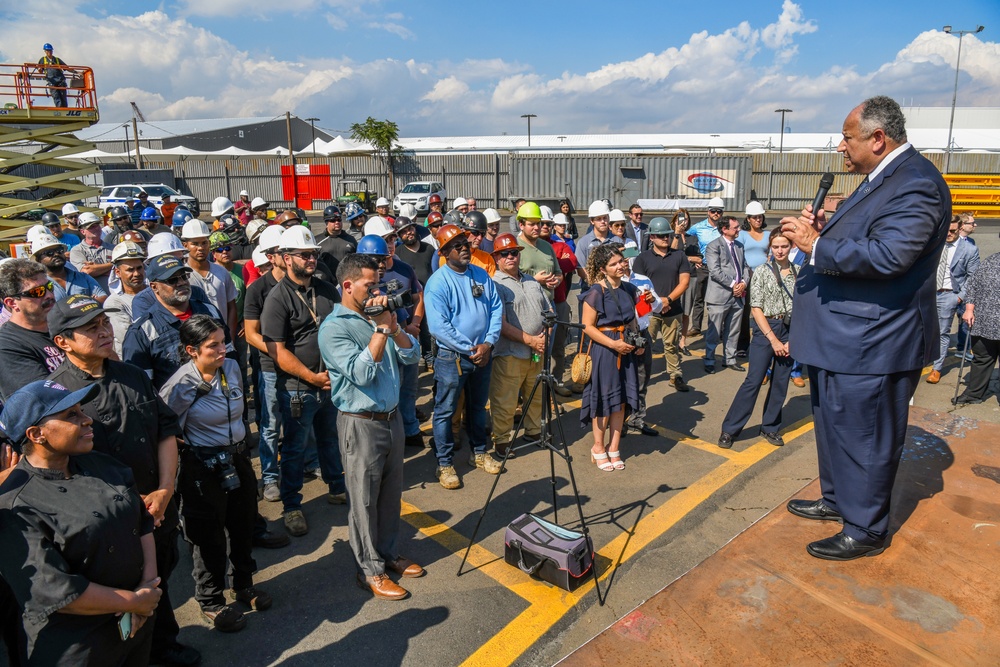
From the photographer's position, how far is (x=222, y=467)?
3.36m

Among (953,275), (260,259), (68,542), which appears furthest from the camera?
(953,275)

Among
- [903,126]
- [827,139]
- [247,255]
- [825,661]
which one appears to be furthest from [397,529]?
[827,139]

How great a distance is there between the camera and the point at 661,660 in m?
2.71

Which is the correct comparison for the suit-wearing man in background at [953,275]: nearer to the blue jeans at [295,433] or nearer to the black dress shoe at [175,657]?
the blue jeans at [295,433]

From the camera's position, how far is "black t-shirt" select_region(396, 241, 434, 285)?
774 centimetres

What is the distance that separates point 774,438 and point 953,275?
3.85m

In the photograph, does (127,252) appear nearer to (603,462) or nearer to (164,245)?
(164,245)

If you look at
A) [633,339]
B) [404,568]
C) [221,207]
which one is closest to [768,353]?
[633,339]

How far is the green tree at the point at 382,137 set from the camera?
3700 cm

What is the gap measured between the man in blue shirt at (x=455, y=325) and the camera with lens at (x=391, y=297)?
1.57m

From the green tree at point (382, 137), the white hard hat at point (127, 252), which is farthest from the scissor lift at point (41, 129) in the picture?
the green tree at point (382, 137)

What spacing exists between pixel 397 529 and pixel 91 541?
1843 mm

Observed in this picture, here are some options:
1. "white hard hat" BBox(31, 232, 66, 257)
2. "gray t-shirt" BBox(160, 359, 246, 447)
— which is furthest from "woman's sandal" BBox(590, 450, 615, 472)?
"white hard hat" BBox(31, 232, 66, 257)

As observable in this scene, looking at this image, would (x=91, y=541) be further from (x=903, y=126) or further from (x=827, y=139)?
(x=827, y=139)
